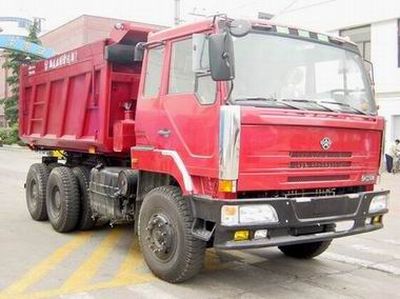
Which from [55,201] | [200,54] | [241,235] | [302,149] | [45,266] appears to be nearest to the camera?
[241,235]

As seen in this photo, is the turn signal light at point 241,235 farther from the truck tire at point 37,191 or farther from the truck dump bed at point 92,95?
the truck tire at point 37,191

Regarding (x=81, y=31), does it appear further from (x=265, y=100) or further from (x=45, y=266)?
(x=265, y=100)

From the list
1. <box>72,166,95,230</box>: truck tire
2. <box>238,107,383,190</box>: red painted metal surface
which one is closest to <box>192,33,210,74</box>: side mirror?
<box>238,107,383,190</box>: red painted metal surface

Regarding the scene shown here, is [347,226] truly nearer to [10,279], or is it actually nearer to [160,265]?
[160,265]

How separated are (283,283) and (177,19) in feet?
64.9

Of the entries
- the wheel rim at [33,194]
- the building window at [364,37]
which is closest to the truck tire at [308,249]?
the wheel rim at [33,194]

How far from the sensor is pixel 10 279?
20.8 ft

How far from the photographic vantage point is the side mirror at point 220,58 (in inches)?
209

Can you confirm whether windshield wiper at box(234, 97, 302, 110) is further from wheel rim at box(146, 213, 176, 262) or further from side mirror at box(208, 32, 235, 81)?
wheel rim at box(146, 213, 176, 262)

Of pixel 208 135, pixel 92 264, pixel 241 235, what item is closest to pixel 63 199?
pixel 92 264

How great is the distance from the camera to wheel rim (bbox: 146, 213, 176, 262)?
239 inches

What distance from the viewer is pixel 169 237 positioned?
20.0 ft

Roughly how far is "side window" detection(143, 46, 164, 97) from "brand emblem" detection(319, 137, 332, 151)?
1.86m

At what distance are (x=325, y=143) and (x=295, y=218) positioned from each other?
803 mm
